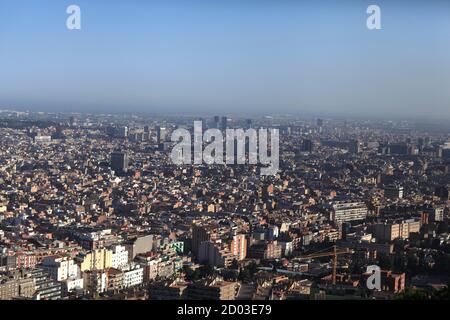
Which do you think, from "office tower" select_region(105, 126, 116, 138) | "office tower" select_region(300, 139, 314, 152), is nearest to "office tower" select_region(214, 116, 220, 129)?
"office tower" select_region(300, 139, 314, 152)

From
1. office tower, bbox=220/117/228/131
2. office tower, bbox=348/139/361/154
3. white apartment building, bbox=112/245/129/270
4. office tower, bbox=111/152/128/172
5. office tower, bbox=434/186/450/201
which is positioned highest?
office tower, bbox=220/117/228/131

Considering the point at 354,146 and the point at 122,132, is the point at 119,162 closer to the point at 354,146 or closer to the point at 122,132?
the point at 122,132

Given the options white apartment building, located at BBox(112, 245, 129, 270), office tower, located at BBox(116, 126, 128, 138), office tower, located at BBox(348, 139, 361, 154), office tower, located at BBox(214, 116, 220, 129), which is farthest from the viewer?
office tower, located at BBox(116, 126, 128, 138)

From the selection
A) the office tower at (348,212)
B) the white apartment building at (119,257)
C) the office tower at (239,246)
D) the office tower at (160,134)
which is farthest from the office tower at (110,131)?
the white apartment building at (119,257)

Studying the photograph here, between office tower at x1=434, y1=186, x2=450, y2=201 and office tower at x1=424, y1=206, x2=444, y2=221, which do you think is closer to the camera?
office tower at x1=424, y1=206, x2=444, y2=221

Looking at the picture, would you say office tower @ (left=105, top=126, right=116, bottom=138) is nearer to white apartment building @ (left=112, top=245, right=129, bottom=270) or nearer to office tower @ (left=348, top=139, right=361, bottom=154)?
office tower @ (left=348, top=139, right=361, bottom=154)

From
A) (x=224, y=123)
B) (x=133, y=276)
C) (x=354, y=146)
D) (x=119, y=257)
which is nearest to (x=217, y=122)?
(x=224, y=123)

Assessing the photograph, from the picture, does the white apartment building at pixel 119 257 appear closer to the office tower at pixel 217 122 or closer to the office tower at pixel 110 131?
the office tower at pixel 217 122
